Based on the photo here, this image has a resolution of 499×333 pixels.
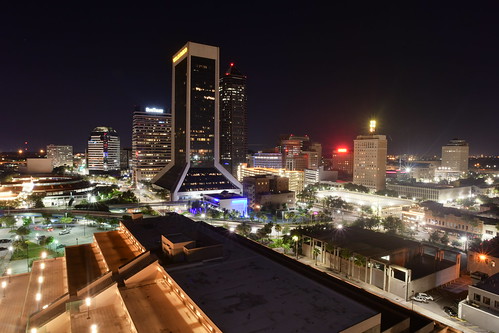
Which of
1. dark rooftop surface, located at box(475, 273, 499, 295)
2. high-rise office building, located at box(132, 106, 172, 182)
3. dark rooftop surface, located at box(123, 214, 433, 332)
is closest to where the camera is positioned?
dark rooftop surface, located at box(123, 214, 433, 332)

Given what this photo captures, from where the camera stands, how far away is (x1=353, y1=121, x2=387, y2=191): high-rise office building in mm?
92062

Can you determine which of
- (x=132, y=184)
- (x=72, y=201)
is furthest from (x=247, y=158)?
(x=72, y=201)

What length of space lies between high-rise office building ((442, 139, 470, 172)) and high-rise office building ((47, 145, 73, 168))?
192558 mm

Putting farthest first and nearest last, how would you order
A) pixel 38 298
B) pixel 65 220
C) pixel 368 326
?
pixel 65 220, pixel 38 298, pixel 368 326

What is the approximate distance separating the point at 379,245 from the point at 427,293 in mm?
5889

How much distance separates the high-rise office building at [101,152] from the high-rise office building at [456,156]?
14985 centimetres

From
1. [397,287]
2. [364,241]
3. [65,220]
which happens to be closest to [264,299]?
[397,287]

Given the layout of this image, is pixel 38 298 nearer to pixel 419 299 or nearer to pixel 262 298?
pixel 262 298

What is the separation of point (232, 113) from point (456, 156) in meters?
101

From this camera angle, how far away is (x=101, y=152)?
471 feet

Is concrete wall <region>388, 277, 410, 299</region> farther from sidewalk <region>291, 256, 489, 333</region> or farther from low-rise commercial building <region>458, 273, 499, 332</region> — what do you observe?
low-rise commercial building <region>458, 273, 499, 332</region>

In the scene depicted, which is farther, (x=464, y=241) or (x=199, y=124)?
(x=199, y=124)

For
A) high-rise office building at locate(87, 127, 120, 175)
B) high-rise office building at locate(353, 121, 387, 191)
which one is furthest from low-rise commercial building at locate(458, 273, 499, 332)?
high-rise office building at locate(87, 127, 120, 175)

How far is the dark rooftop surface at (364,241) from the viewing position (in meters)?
29.6
